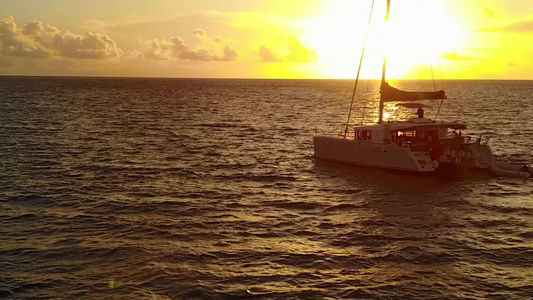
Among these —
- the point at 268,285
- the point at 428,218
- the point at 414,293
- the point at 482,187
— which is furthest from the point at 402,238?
the point at 482,187

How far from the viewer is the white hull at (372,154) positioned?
2855 cm

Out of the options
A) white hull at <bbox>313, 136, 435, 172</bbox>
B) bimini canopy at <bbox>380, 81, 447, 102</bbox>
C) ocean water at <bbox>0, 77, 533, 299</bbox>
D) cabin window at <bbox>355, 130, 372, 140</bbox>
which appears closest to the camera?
ocean water at <bbox>0, 77, 533, 299</bbox>

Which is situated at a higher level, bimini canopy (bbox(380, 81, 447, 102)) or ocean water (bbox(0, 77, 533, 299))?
bimini canopy (bbox(380, 81, 447, 102))

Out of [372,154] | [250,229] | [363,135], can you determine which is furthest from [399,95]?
[250,229]

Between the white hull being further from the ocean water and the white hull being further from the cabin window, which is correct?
the ocean water

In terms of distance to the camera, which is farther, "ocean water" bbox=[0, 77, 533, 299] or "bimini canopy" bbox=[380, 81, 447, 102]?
"bimini canopy" bbox=[380, 81, 447, 102]

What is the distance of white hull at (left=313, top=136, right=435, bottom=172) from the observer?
28.5 m

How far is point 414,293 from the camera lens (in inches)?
529

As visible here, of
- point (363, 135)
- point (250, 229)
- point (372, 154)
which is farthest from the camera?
point (363, 135)

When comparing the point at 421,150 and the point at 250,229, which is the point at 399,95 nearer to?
the point at 421,150

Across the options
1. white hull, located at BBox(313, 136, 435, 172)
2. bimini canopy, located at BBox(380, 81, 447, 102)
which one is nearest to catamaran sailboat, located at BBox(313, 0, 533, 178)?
white hull, located at BBox(313, 136, 435, 172)

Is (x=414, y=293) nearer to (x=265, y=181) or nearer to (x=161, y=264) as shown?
(x=161, y=264)

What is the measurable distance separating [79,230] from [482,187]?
19.6 metres

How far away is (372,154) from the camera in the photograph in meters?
30.3
